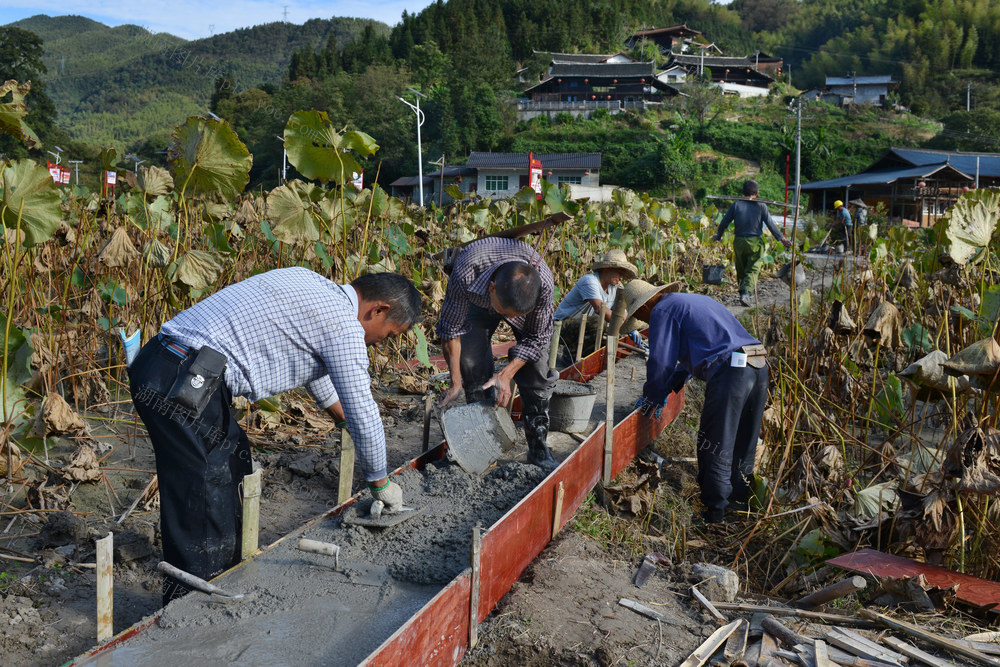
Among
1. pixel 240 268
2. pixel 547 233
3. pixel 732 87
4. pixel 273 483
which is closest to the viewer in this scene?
pixel 273 483

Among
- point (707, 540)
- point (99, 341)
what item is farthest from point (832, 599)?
point (99, 341)

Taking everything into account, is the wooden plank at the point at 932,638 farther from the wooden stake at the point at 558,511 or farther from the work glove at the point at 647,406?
the work glove at the point at 647,406

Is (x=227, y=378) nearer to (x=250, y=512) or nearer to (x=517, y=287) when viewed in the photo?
(x=250, y=512)

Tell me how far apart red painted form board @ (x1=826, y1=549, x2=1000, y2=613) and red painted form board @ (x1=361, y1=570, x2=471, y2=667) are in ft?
5.69

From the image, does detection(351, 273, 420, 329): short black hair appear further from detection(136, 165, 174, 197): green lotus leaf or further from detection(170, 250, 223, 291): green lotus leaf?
detection(136, 165, 174, 197): green lotus leaf

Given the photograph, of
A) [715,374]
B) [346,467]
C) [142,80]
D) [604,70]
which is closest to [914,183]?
[715,374]

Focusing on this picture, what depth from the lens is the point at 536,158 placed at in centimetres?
4194

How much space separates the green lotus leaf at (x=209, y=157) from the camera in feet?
13.6

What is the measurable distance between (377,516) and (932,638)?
223 cm

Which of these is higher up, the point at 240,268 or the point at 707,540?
the point at 240,268

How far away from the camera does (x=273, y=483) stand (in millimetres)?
4277

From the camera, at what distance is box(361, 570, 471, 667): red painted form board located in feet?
6.69

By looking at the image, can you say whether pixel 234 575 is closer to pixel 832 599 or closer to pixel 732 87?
pixel 832 599

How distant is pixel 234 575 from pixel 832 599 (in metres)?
2.41
